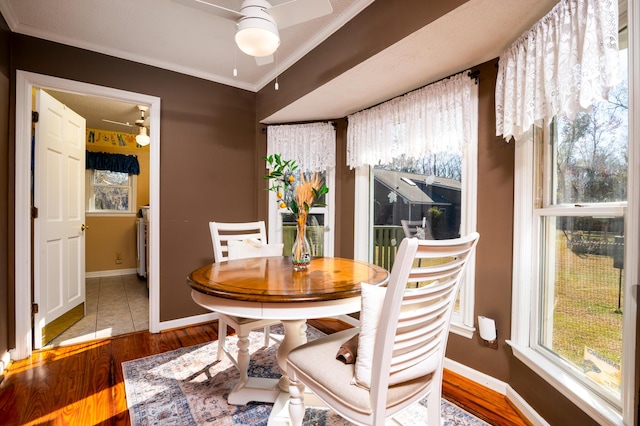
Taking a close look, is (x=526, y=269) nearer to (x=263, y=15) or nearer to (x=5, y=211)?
(x=263, y=15)

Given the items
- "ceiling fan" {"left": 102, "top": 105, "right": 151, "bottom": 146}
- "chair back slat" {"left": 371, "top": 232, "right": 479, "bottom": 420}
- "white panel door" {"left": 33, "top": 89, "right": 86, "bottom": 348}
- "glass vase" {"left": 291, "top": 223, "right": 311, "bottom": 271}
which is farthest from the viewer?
"ceiling fan" {"left": 102, "top": 105, "right": 151, "bottom": 146}

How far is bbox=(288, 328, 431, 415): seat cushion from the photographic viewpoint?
3.32 feet

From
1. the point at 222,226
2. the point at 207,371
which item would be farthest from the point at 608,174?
the point at 207,371

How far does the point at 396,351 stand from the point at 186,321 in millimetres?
2548

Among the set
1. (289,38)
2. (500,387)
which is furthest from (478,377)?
→ (289,38)

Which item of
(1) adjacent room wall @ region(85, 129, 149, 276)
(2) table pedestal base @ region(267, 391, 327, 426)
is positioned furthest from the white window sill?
(1) adjacent room wall @ region(85, 129, 149, 276)

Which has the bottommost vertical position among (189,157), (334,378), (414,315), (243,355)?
(243,355)

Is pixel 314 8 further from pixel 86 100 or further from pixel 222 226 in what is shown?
pixel 86 100

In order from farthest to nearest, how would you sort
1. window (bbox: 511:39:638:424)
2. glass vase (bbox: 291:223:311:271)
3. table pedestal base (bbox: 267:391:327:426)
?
glass vase (bbox: 291:223:311:271) < table pedestal base (bbox: 267:391:327:426) < window (bbox: 511:39:638:424)

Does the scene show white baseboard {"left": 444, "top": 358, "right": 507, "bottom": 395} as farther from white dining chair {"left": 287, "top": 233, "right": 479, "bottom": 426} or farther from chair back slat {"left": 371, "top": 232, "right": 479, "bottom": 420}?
chair back slat {"left": 371, "top": 232, "right": 479, "bottom": 420}

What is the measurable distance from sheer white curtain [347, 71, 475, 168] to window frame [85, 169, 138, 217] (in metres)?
4.29

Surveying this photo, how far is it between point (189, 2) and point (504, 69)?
1687mm

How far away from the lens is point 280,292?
1.22m

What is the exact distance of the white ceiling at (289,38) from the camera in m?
1.54
